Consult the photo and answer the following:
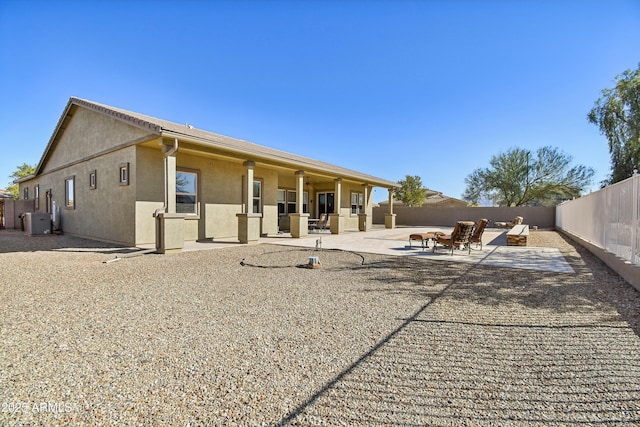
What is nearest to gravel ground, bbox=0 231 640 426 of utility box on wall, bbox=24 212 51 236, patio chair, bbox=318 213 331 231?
patio chair, bbox=318 213 331 231

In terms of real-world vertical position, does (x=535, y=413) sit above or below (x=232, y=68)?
below

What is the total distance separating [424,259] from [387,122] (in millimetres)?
17396

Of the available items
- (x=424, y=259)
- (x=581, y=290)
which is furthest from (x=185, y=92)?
(x=581, y=290)

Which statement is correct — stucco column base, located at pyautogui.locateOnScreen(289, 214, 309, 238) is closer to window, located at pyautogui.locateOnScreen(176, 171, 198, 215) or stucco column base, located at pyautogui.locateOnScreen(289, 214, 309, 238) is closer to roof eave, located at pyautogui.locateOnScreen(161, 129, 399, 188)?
roof eave, located at pyautogui.locateOnScreen(161, 129, 399, 188)

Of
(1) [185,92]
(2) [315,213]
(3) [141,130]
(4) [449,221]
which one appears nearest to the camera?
(3) [141,130]

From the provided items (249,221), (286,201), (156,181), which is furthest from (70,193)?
(286,201)

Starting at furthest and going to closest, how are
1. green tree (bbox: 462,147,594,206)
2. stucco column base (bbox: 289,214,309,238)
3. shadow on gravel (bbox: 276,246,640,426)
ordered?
green tree (bbox: 462,147,594,206) < stucco column base (bbox: 289,214,309,238) < shadow on gravel (bbox: 276,246,640,426)

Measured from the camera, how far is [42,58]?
12.3 meters

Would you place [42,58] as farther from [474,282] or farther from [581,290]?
[581,290]

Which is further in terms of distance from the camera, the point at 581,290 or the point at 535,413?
the point at 581,290

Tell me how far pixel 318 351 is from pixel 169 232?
7.31m

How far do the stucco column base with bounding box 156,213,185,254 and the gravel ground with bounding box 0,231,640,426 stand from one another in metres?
2.94

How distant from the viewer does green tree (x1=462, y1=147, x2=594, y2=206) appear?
98.2 feet

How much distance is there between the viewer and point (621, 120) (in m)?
20.6
